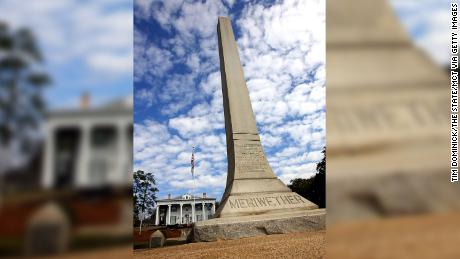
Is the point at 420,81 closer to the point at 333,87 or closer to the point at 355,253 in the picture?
the point at 333,87

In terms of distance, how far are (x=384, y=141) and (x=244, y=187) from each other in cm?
477

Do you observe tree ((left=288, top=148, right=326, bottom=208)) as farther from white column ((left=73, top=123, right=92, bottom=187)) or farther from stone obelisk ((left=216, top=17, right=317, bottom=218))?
white column ((left=73, top=123, right=92, bottom=187))

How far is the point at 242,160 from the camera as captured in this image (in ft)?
22.1

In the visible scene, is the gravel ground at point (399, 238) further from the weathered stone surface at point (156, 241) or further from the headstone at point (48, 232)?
the weathered stone surface at point (156, 241)

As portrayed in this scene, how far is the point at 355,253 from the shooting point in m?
1.61

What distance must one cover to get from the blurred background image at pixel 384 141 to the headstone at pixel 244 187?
3843 mm

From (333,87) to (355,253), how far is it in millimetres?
714

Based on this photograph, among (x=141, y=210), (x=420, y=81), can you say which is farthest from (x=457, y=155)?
(x=141, y=210)

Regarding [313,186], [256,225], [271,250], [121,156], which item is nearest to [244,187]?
[256,225]

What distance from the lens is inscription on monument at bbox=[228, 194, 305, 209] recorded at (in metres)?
5.93

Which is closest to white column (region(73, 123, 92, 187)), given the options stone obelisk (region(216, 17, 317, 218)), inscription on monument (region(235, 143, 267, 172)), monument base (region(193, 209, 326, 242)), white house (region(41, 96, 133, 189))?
white house (region(41, 96, 133, 189))

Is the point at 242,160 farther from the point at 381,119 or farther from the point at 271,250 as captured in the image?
the point at 381,119

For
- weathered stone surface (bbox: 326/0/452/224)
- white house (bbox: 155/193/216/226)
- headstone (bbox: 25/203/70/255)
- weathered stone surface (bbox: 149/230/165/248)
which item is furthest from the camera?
white house (bbox: 155/193/216/226)

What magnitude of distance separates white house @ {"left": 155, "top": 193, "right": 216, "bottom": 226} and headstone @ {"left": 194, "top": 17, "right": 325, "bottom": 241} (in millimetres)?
10624
